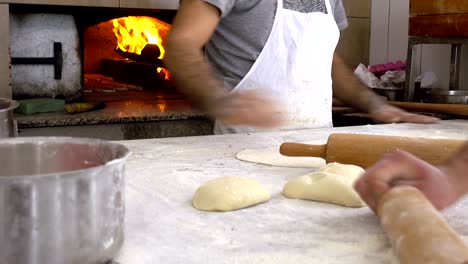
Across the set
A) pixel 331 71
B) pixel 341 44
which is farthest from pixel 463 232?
pixel 341 44

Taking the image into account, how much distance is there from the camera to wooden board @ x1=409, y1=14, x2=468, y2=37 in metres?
2.83

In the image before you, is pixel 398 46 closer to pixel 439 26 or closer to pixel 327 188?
pixel 439 26

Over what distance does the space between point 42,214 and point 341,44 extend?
3.34m

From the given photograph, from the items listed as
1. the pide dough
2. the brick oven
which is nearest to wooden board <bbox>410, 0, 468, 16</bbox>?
the brick oven

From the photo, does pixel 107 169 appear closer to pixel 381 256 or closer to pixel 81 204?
pixel 81 204

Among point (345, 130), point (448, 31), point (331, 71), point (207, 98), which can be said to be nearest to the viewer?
point (207, 98)

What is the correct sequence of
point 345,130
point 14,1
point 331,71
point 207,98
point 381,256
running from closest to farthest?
point 381,256 → point 207,98 → point 345,130 → point 331,71 → point 14,1

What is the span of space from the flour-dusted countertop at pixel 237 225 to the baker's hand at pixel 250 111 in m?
0.12

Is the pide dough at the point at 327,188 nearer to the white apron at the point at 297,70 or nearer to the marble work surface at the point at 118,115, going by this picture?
the white apron at the point at 297,70

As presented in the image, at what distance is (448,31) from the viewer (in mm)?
2908

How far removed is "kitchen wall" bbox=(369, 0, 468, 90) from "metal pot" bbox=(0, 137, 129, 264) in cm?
290

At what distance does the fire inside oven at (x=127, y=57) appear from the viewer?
358 centimetres

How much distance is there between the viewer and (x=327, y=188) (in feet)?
3.30

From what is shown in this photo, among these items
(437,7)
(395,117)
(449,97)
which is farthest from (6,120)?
(437,7)
